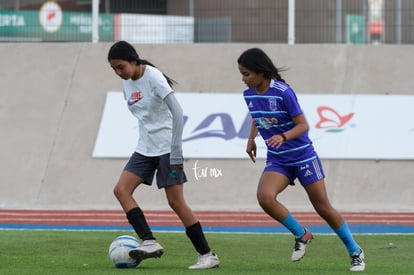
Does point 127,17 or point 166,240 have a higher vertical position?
point 127,17

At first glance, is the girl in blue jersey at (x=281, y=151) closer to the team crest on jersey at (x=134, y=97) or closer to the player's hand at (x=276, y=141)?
the player's hand at (x=276, y=141)

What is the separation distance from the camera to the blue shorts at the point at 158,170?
9086 millimetres

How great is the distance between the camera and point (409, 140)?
18.9 m

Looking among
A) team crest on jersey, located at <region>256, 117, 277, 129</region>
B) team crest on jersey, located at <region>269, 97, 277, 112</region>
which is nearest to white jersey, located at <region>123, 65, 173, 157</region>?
team crest on jersey, located at <region>256, 117, 277, 129</region>

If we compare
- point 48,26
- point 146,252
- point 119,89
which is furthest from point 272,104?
point 48,26

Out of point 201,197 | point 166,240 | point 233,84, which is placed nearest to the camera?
point 166,240

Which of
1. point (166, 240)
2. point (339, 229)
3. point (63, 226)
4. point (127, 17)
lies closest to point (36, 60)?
point (127, 17)

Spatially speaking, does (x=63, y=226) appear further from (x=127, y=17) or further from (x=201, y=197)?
(x=127, y=17)

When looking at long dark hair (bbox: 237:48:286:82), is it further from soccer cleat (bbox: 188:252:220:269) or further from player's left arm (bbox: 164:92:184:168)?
soccer cleat (bbox: 188:252:220:269)

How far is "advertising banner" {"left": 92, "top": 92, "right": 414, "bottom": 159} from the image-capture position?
62.1 feet

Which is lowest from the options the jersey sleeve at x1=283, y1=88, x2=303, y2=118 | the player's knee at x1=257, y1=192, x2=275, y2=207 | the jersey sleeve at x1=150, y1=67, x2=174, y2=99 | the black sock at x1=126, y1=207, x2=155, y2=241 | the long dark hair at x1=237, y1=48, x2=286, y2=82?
the black sock at x1=126, y1=207, x2=155, y2=241

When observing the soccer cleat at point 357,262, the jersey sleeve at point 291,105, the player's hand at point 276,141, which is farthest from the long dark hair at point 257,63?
the soccer cleat at point 357,262

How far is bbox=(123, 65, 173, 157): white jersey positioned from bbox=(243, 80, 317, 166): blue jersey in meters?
0.78

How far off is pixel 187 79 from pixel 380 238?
8.35 m
